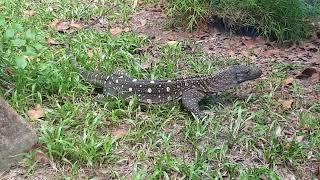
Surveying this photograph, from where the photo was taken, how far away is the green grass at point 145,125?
484 cm

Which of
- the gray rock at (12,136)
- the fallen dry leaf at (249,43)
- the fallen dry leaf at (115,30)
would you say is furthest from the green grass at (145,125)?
the fallen dry leaf at (115,30)

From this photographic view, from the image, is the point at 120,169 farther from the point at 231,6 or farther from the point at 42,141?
the point at 231,6

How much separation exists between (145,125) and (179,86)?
0.69 m

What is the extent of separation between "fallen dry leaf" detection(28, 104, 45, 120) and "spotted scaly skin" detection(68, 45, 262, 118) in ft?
2.60

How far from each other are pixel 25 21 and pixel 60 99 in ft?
7.73

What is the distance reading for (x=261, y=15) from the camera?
25.6 ft

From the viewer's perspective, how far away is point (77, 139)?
5062 millimetres

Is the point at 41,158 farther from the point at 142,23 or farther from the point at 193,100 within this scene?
the point at 142,23

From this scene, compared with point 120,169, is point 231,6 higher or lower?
higher

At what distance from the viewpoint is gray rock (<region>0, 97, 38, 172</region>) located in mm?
4738

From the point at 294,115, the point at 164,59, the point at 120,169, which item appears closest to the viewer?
the point at 120,169

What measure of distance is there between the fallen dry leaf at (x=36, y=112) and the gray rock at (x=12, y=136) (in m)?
0.60

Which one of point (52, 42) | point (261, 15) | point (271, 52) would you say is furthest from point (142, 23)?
point (271, 52)

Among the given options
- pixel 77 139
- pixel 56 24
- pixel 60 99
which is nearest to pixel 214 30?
pixel 56 24
